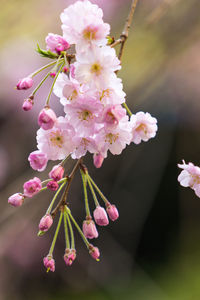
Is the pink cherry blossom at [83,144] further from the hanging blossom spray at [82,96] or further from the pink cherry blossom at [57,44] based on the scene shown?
the pink cherry blossom at [57,44]

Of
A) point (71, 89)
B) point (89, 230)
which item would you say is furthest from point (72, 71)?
point (89, 230)

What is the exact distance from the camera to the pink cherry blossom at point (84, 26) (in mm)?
904

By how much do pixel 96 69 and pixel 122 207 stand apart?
2748 millimetres

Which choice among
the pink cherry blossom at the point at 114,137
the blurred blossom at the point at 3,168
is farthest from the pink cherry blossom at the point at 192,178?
the blurred blossom at the point at 3,168

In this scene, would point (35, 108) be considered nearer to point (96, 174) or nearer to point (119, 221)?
point (96, 174)

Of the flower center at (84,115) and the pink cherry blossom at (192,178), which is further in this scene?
the pink cherry blossom at (192,178)

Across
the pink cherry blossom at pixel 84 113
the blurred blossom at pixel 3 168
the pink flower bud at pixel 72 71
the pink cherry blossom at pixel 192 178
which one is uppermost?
the blurred blossom at pixel 3 168

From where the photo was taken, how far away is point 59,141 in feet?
3.17

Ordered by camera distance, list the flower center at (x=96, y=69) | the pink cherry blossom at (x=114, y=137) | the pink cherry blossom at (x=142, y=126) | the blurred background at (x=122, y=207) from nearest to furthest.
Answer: the flower center at (x=96, y=69) → the pink cherry blossom at (x=114, y=137) → the pink cherry blossom at (x=142, y=126) → the blurred background at (x=122, y=207)

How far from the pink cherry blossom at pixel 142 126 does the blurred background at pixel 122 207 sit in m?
1.97

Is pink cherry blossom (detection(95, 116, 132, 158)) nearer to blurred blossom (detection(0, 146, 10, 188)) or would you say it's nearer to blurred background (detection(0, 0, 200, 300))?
blurred background (detection(0, 0, 200, 300))

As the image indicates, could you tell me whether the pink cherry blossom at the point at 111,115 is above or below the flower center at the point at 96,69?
below

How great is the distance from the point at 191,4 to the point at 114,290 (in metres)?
2.38

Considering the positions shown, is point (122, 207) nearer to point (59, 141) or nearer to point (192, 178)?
point (192, 178)
